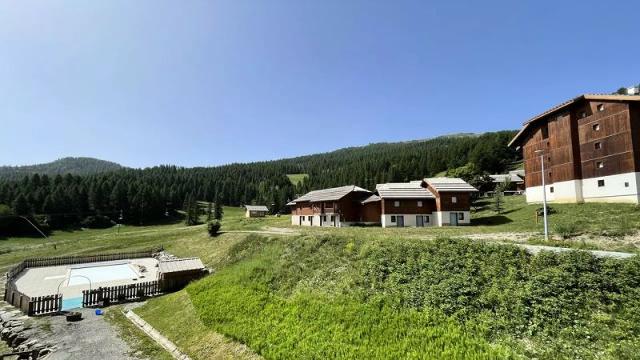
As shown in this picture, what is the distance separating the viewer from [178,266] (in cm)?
3228

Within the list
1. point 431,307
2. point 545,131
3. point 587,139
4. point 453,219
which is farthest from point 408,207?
point 431,307

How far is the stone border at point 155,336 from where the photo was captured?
54.4ft

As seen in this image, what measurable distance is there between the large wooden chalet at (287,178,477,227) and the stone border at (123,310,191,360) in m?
36.1

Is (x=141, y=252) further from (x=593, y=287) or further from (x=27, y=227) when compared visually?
(x=27, y=227)

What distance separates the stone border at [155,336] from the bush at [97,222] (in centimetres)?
11047

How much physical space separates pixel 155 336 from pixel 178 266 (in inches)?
523

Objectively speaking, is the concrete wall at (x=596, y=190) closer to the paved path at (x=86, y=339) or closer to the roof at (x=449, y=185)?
the roof at (x=449, y=185)

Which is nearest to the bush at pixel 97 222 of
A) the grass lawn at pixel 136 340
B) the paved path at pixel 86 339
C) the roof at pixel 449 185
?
the paved path at pixel 86 339

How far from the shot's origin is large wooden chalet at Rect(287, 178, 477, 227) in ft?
163

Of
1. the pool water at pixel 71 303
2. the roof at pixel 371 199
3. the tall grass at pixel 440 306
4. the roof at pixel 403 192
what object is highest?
the roof at pixel 403 192

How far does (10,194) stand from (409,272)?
6151 inches

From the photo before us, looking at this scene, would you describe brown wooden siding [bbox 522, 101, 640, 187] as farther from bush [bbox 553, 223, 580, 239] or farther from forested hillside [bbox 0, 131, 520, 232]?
forested hillside [bbox 0, 131, 520, 232]

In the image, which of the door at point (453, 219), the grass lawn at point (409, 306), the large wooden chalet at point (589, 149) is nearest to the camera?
the grass lawn at point (409, 306)

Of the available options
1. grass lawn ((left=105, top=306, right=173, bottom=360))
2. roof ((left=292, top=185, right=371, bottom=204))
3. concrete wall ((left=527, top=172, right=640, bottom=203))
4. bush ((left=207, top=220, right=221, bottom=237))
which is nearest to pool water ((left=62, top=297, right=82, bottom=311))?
grass lawn ((left=105, top=306, right=173, bottom=360))
